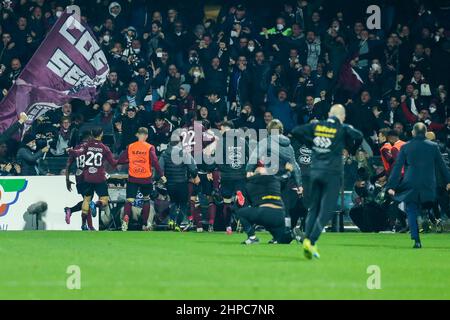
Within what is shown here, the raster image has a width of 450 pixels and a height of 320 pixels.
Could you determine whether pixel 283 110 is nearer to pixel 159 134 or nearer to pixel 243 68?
pixel 243 68

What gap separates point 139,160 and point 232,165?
6.67 feet

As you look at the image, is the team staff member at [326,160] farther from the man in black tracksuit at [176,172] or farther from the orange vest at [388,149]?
the man in black tracksuit at [176,172]

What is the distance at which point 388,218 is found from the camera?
28172mm

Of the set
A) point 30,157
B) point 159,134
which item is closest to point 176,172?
point 159,134

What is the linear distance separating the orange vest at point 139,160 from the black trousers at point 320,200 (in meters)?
9.68

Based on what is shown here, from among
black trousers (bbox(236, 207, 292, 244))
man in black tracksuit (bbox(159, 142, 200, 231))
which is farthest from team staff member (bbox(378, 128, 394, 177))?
black trousers (bbox(236, 207, 292, 244))

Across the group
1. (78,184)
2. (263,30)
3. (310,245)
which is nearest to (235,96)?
(263,30)

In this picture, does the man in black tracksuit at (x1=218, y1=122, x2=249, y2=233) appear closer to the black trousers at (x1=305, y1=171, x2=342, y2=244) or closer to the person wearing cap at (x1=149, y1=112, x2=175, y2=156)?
the person wearing cap at (x1=149, y1=112, x2=175, y2=156)

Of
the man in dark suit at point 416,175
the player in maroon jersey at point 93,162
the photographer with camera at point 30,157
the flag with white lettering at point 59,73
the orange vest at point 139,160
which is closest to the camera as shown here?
the man in dark suit at point 416,175

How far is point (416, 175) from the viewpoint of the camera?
862 inches

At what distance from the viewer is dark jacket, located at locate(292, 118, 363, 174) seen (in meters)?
18.1

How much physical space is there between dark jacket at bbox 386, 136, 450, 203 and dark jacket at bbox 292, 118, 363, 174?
3655 mm

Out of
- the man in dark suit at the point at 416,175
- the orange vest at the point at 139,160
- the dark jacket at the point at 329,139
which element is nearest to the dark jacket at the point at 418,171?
the man in dark suit at the point at 416,175

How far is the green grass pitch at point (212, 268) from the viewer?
1396cm
